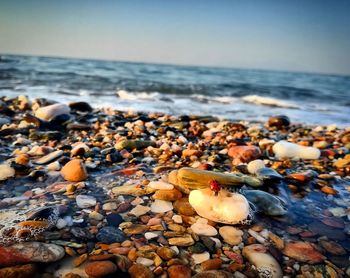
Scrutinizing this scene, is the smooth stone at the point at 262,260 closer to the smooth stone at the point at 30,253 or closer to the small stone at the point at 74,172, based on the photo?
the smooth stone at the point at 30,253

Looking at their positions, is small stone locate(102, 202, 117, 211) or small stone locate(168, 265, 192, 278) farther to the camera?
small stone locate(102, 202, 117, 211)

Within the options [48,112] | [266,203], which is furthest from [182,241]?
[48,112]

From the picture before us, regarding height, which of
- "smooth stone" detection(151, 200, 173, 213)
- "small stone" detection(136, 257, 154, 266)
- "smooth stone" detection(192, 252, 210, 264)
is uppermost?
"small stone" detection(136, 257, 154, 266)

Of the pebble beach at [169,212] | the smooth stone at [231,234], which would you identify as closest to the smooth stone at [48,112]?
the pebble beach at [169,212]

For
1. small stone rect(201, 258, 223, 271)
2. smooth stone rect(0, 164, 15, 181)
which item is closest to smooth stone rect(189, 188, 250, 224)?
small stone rect(201, 258, 223, 271)

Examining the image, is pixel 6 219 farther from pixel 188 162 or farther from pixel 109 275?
pixel 188 162

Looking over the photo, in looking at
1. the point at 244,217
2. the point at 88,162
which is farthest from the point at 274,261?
the point at 88,162

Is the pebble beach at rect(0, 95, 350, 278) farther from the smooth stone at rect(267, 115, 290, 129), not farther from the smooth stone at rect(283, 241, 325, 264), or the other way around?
the smooth stone at rect(267, 115, 290, 129)
